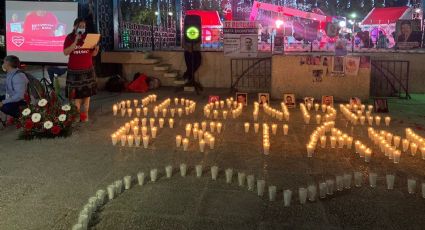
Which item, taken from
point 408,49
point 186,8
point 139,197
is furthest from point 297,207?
point 186,8

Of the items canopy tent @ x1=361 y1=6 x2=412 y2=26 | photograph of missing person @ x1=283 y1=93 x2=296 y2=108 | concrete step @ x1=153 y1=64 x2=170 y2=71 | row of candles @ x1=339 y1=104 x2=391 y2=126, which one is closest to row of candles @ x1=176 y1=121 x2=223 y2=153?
row of candles @ x1=339 y1=104 x2=391 y2=126

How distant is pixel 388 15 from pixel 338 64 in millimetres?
10006

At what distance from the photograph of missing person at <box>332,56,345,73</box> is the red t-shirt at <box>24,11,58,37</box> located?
6.49m

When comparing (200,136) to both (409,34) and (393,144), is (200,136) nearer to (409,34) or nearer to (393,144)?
(393,144)

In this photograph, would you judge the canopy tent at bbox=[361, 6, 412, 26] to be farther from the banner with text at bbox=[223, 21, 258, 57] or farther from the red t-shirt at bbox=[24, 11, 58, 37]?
the red t-shirt at bbox=[24, 11, 58, 37]

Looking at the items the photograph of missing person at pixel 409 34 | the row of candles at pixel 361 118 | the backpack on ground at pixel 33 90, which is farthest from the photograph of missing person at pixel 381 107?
the backpack on ground at pixel 33 90

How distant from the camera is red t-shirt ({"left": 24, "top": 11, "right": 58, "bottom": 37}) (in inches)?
380

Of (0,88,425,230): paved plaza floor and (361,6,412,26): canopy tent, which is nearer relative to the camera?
(0,88,425,230): paved plaza floor

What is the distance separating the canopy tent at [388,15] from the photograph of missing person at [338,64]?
912cm

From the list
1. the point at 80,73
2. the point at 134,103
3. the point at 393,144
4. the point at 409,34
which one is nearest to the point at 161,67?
the point at 134,103

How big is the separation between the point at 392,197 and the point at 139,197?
2561 mm

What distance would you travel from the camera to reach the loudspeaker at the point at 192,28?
11.9 m

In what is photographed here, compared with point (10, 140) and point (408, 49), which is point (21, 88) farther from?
point (408, 49)

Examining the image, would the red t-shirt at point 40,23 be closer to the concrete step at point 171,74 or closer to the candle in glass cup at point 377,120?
the concrete step at point 171,74
